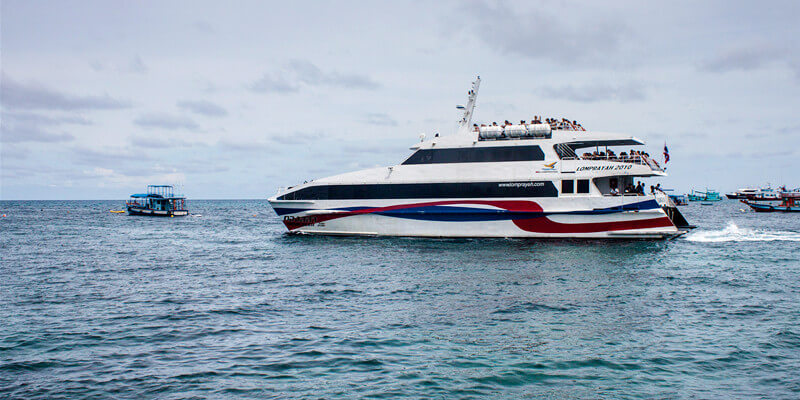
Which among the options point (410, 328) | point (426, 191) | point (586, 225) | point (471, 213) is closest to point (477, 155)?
point (471, 213)

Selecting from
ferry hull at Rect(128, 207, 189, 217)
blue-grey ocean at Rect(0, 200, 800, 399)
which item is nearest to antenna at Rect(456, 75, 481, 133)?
blue-grey ocean at Rect(0, 200, 800, 399)

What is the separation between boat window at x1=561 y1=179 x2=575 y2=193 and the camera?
30.8m

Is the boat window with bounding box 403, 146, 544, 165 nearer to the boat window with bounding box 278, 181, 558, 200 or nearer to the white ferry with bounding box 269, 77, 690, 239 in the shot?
the white ferry with bounding box 269, 77, 690, 239

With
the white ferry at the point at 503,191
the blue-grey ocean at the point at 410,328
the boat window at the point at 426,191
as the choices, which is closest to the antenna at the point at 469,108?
the white ferry at the point at 503,191

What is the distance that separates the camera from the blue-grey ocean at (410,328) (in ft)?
32.4

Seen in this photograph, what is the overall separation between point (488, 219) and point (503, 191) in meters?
1.91

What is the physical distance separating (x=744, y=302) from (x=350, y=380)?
12622 mm

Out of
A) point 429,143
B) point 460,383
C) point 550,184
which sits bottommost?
point 460,383

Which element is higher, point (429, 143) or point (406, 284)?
point (429, 143)

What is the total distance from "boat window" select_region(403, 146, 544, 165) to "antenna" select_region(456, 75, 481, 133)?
1.80 meters

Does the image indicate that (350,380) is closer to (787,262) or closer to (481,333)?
(481,333)

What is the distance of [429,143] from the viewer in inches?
1337

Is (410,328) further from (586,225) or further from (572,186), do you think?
(586,225)

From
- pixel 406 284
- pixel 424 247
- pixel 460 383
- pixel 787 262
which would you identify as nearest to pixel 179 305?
pixel 406 284
